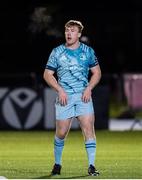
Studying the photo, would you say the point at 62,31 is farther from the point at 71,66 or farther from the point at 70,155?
the point at 71,66

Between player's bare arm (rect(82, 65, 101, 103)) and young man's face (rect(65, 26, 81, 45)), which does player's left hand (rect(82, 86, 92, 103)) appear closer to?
player's bare arm (rect(82, 65, 101, 103))

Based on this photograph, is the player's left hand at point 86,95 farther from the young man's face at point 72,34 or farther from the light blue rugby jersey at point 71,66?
the young man's face at point 72,34

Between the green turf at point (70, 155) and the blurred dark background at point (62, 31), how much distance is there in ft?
27.1

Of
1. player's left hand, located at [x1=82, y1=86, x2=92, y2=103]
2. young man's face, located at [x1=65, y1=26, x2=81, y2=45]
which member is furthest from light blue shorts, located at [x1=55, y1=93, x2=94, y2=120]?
young man's face, located at [x1=65, y1=26, x2=81, y2=45]

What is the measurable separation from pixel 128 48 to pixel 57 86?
95.1ft

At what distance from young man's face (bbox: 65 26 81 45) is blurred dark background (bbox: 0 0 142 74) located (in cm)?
1452

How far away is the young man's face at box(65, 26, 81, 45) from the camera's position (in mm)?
11297

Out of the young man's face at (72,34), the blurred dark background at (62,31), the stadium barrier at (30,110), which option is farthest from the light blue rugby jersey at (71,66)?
the blurred dark background at (62,31)

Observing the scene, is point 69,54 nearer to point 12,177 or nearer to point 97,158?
point 12,177

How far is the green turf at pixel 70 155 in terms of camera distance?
11773mm

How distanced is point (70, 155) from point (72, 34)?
3669 millimetres

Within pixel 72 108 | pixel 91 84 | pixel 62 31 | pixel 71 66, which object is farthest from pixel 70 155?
pixel 62 31

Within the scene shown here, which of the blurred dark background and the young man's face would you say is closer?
the young man's face

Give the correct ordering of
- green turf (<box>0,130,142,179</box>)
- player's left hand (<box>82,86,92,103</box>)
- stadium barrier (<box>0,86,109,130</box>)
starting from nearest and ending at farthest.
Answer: player's left hand (<box>82,86,92,103</box>) → green turf (<box>0,130,142,179</box>) → stadium barrier (<box>0,86,109,130</box>)
